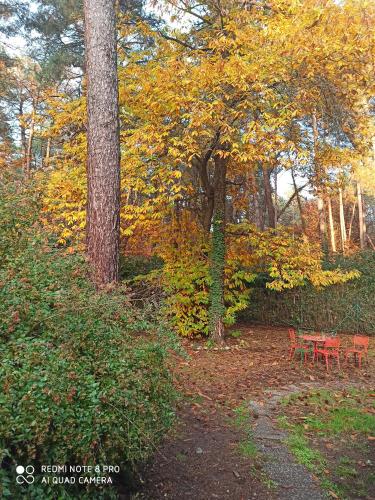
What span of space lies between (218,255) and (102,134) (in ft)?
18.3

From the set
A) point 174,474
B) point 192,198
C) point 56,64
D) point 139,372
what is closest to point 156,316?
point 139,372

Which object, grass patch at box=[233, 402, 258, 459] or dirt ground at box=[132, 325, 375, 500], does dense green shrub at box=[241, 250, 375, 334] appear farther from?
grass patch at box=[233, 402, 258, 459]

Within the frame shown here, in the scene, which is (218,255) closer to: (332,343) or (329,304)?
(332,343)

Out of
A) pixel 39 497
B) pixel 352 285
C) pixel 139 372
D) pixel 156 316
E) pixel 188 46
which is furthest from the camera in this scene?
pixel 352 285

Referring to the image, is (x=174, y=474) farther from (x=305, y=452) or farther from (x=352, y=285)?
(x=352, y=285)

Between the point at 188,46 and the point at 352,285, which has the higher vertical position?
the point at 188,46

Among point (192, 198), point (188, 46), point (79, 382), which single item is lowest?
point (79, 382)

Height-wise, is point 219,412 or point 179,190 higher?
point 179,190

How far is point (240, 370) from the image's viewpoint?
25.9ft

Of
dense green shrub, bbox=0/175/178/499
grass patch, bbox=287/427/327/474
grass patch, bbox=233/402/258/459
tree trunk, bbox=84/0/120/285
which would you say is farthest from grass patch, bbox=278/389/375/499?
tree trunk, bbox=84/0/120/285

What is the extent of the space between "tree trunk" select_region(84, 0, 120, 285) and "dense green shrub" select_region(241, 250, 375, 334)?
9.85m

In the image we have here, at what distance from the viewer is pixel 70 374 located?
8.51ft

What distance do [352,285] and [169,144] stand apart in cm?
785

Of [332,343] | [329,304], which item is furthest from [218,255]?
[329,304]
